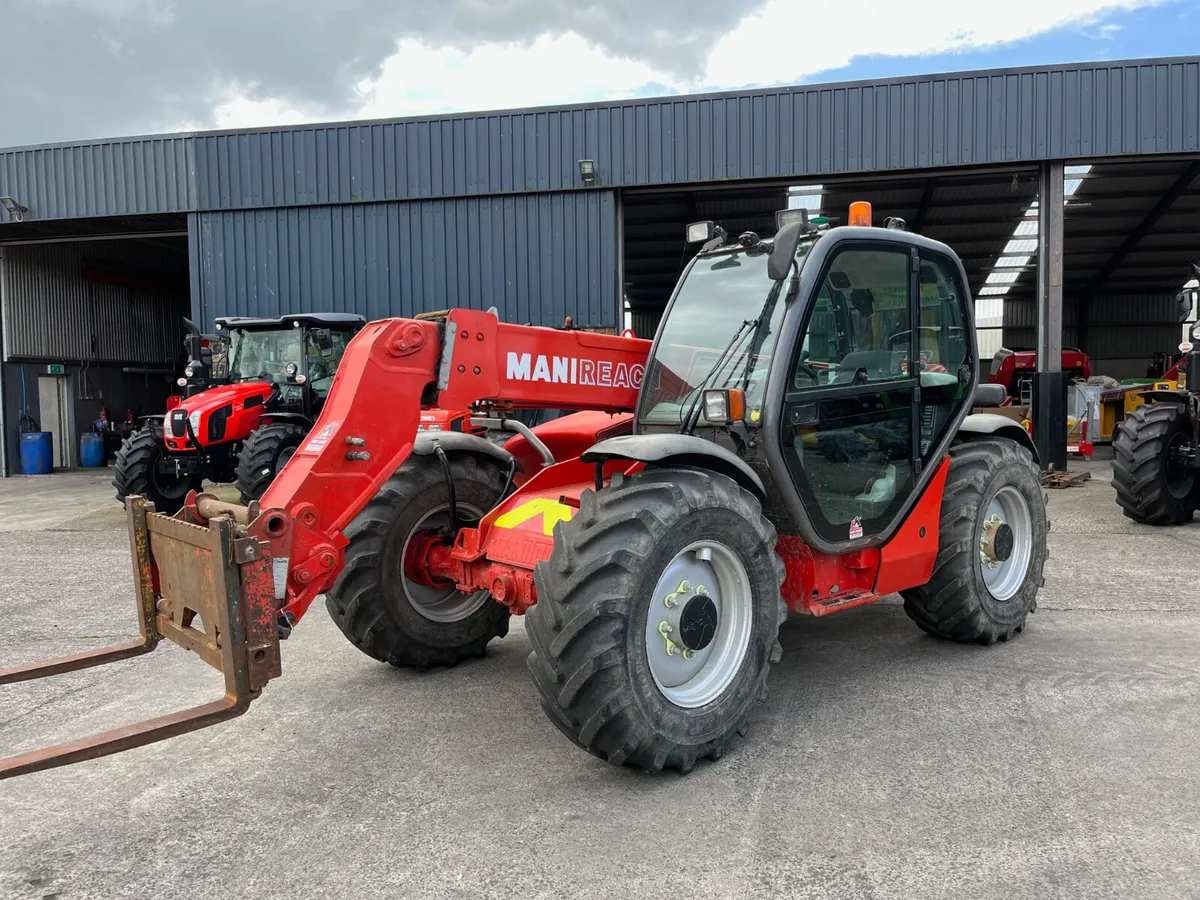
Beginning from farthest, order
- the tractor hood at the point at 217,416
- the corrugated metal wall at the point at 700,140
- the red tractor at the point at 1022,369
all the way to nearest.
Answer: the red tractor at the point at 1022,369
the corrugated metal wall at the point at 700,140
the tractor hood at the point at 217,416

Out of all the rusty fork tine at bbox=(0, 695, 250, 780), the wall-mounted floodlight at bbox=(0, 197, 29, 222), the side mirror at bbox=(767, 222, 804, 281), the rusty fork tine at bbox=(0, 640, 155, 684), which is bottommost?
the rusty fork tine at bbox=(0, 695, 250, 780)

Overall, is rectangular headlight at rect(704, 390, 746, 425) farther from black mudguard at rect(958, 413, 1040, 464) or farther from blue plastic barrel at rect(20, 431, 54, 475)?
blue plastic barrel at rect(20, 431, 54, 475)

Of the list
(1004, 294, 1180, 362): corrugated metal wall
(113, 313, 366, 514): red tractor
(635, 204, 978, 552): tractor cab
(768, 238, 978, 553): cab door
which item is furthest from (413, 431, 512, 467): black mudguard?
(1004, 294, 1180, 362): corrugated metal wall

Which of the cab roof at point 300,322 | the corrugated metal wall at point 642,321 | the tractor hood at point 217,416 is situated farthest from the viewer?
the corrugated metal wall at point 642,321

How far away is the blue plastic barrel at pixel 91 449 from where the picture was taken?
20.9m

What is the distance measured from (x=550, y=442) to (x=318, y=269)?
11380 millimetres

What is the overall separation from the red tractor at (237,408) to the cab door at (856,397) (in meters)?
7.65

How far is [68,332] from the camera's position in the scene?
69.1 ft

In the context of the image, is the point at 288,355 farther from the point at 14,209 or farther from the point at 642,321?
the point at 642,321

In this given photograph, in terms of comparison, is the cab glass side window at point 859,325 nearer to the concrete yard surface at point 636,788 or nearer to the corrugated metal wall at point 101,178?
the concrete yard surface at point 636,788

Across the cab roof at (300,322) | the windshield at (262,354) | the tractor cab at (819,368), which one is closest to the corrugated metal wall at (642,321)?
the cab roof at (300,322)

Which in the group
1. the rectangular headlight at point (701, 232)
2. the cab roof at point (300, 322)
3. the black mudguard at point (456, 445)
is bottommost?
the black mudguard at point (456, 445)

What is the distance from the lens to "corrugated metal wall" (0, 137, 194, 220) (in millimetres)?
15531

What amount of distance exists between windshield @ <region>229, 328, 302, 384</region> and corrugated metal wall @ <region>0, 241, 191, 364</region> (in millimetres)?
9847
